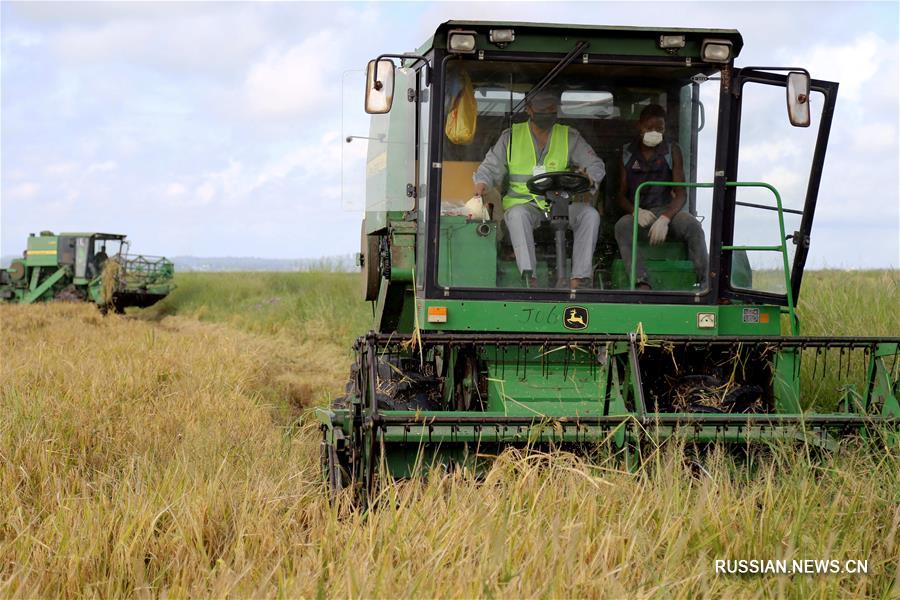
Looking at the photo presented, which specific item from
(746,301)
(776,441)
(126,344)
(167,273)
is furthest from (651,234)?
(167,273)

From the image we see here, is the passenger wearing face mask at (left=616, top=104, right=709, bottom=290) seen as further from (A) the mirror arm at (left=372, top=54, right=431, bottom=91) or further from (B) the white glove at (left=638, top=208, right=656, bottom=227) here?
(A) the mirror arm at (left=372, top=54, right=431, bottom=91)

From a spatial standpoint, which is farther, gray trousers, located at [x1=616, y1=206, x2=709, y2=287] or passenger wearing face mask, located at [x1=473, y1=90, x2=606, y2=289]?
gray trousers, located at [x1=616, y1=206, x2=709, y2=287]

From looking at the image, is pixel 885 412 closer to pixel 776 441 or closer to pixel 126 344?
pixel 776 441

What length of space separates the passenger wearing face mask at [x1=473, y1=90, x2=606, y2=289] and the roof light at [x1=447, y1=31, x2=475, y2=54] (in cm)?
49

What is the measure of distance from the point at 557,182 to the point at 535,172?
0.15m

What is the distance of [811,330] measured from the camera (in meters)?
9.20

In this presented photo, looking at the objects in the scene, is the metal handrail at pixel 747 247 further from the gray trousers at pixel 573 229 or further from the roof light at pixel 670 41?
the roof light at pixel 670 41

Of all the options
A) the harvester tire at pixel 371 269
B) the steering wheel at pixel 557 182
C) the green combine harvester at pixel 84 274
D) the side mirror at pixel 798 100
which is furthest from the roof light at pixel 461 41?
Result: the green combine harvester at pixel 84 274

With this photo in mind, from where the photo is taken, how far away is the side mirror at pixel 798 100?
5.64 metres

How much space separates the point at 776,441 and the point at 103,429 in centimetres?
372

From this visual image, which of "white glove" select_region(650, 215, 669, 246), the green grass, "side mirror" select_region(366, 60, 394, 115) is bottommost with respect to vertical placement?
the green grass

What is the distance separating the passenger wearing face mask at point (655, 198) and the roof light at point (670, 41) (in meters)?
0.40

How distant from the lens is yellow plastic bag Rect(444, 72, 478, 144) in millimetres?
5855
